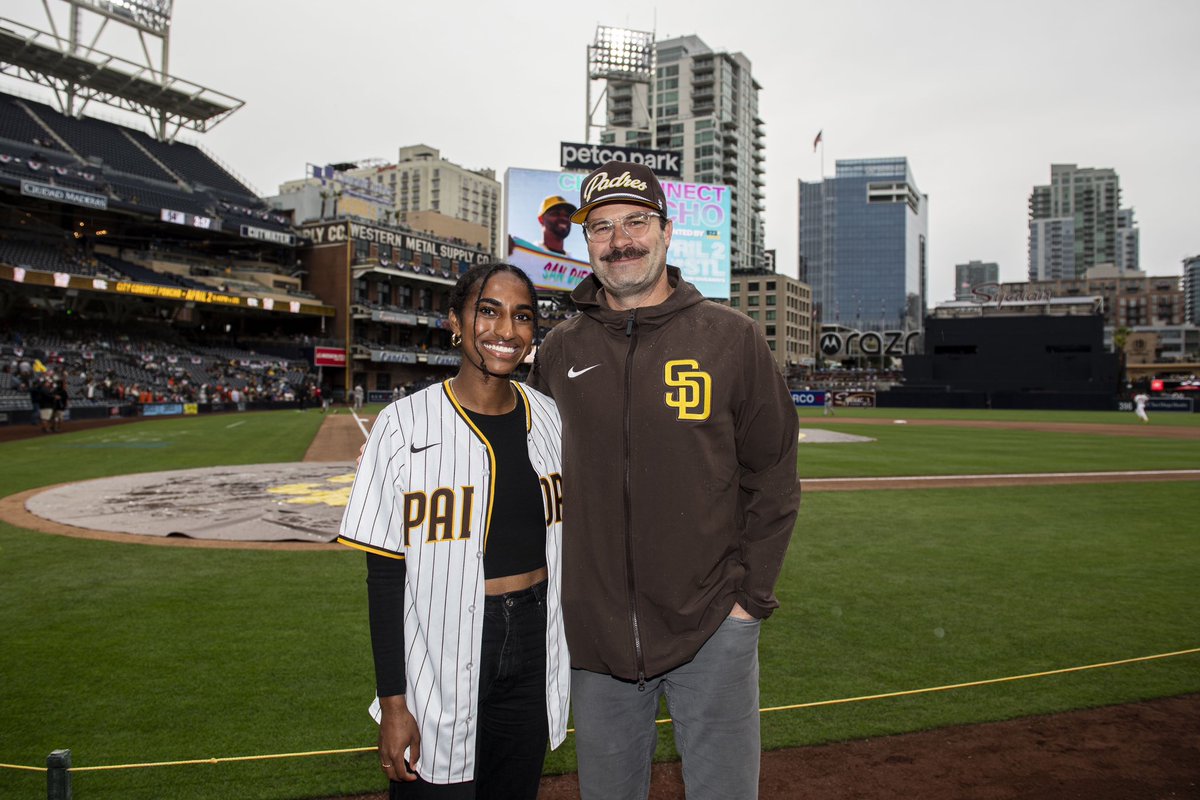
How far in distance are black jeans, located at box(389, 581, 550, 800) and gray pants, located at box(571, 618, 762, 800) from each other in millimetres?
170

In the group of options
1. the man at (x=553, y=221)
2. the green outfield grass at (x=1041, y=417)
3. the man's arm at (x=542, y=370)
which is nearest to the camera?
the man's arm at (x=542, y=370)

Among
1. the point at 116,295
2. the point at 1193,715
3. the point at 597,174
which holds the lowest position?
the point at 1193,715

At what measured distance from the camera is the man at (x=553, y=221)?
33625 millimetres

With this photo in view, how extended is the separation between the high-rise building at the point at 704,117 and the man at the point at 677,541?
4520 inches

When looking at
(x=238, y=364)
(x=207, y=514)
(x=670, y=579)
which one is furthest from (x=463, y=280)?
(x=238, y=364)

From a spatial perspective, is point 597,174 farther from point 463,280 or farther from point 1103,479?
point 1103,479

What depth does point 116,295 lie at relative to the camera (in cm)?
4681

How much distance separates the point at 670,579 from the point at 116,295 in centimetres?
5449

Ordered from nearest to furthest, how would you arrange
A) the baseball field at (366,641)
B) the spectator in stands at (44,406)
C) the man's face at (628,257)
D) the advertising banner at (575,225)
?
1. the man's face at (628,257)
2. the baseball field at (366,641)
3. the spectator in stands at (44,406)
4. the advertising banner at (575,225)

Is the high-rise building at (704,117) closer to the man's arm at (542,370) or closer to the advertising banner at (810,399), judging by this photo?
the advertising banner at (810,399)

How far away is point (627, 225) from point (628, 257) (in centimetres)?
12

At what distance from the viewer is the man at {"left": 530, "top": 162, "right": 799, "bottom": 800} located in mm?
2434

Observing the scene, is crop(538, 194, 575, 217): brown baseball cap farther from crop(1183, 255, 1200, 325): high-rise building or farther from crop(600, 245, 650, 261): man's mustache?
crop(1183, 255, 1200, 325): high-rise building

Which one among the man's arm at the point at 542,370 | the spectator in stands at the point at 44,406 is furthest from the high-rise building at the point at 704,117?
the man's arm at the point at 542,370
